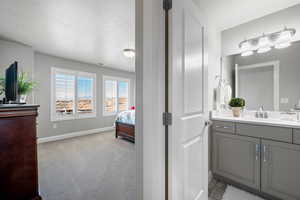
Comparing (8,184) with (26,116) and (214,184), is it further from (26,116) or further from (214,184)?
(214,184)

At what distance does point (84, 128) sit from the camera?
4.48m

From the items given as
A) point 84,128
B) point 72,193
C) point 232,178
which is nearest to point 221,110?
point 232,178

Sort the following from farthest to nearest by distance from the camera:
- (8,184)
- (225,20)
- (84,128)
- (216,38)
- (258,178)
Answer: (84,128)
(216,38)
(225,20)
(258,178)
(8,184)

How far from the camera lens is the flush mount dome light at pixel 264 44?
188 cm

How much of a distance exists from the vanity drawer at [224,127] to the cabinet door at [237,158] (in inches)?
2.2

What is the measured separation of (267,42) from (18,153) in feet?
11.2

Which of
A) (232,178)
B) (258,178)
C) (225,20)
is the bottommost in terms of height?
(232,178)

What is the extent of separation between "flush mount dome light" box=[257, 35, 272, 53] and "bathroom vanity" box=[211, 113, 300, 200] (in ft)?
3.62

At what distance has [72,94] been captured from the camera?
4.23 metres

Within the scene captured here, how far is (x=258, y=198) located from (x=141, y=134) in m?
1.73

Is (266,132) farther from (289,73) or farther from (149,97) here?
(149,97)

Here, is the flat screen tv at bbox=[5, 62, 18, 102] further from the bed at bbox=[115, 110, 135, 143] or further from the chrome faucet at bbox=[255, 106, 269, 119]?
the chrome faucet at bbox=[255, 106, 269, 119]

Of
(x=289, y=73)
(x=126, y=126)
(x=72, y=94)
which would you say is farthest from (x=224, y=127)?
(x=72, y=94)

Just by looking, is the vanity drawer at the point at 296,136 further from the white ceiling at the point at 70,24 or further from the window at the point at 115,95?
the window at the point at 115,95
